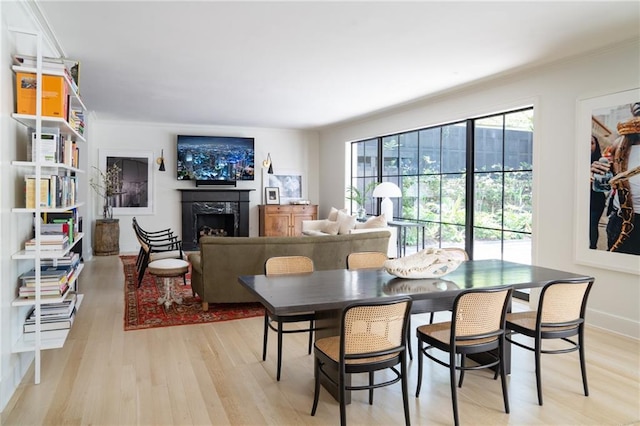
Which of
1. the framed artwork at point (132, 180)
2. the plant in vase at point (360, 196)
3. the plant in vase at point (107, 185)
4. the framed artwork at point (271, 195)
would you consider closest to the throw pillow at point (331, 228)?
the plant in vase at point (360, 196)

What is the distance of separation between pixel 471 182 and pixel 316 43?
3.21 m

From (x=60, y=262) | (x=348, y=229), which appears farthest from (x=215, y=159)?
(x=60, y=262)

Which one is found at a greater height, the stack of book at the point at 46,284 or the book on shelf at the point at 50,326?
the stack of book at the point at 46,284

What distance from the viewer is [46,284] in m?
3.16

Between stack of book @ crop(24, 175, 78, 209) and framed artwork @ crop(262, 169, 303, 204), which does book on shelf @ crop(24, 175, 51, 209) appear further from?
framed artwork @ crop(262, 169, 303, 204)

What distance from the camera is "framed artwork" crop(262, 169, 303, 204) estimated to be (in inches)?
423

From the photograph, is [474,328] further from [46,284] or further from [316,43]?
[316,43]

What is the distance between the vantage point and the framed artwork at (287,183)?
35.3ft

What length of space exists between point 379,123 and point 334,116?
881mm

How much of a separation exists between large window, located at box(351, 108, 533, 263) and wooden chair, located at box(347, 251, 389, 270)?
2578 millimetres

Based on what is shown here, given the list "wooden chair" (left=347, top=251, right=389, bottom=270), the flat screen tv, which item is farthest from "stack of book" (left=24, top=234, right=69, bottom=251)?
the flat screen tv

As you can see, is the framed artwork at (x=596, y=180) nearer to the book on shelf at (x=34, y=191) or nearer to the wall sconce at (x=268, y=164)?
the book on shelf at (x=34, y=191)

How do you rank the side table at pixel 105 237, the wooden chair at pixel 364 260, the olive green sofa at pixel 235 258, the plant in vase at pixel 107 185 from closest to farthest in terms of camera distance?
the wooden chair at pixel 364 260 < the olive green sofa at pixel 235 258 < the side table at pixel 105 237 < the plant in vase at pixel 107 185

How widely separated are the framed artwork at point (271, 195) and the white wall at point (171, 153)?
17cm
